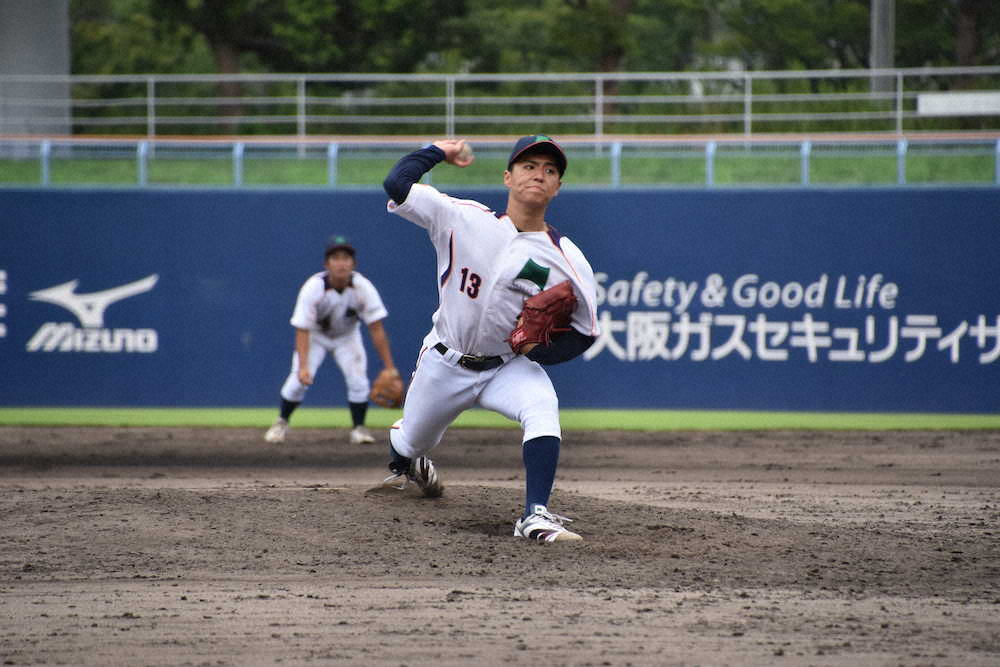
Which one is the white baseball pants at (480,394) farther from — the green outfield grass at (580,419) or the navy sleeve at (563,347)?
the green outfield grass at (580,419)

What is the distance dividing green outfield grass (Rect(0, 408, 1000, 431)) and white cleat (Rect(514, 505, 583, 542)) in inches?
260

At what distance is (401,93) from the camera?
28.9m

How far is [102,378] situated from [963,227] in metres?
9.07

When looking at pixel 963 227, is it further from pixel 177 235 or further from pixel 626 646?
pixel 626 646

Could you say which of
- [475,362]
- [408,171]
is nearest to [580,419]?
[475,362]

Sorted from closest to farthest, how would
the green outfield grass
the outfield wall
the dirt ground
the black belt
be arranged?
the dirt ground, the black belt, the green outfield grass, the outfield wall

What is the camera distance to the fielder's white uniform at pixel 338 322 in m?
11.3

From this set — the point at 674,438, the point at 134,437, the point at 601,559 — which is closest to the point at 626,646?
the point at 601,559

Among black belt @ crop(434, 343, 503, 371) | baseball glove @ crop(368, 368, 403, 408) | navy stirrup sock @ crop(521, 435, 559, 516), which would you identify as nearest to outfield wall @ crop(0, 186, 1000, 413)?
baseball glove @ crop(368, 368, 403, 408)

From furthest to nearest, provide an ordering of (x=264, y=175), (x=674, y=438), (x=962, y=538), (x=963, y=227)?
(x=264, y=175), (x=963, y=227), (x=674, y=438), (x=962, y=538)

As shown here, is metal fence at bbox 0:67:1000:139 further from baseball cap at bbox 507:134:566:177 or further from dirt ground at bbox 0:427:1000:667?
baseball cap at bbox 507:134:566:177

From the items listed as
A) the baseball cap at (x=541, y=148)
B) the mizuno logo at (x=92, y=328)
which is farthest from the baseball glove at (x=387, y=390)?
the mizuno logo at (x=92, y=328)

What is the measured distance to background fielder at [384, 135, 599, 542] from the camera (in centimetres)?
605

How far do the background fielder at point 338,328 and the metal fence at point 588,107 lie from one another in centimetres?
478
